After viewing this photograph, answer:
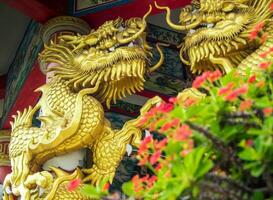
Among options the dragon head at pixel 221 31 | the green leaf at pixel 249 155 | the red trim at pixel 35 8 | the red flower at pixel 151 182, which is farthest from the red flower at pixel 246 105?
the red trim at pixel 35 8

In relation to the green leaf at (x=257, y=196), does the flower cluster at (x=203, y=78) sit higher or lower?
higher

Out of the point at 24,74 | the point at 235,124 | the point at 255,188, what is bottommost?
the point at 24,74

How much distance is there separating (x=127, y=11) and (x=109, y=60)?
21.3 inches

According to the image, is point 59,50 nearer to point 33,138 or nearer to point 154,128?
point 33,138

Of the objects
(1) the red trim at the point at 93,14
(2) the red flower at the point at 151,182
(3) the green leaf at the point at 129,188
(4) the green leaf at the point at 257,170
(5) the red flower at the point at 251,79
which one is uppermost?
(5) the red flower at the point at 251,79

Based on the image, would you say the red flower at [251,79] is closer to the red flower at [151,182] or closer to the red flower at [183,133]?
the red flower at [183,133]

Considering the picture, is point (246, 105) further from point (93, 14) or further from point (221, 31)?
point (93, 14)

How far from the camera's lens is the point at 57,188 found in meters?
3.38

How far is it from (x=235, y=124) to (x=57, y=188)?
1775 mm

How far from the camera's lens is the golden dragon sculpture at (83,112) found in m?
3.45

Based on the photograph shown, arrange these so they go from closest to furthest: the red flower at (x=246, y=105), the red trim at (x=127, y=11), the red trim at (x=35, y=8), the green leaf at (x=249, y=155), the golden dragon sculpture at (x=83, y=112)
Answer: the green leaf at (x=249, y=155)
the red flower at (x=246, y=105)
the golden dragon sculpture at (x=83, y=112)
the red trim at (x=127, y=11)
the red trim at (x=35, y=8)

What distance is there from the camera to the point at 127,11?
4023 mm

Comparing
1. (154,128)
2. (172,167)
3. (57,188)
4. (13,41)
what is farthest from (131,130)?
(13,41)

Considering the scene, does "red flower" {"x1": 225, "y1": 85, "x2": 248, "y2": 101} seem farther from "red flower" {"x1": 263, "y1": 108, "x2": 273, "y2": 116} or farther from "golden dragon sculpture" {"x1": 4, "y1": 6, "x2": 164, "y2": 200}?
"golden dragon sculpture" {"x1": 4, "y1": 6, "x2": 164, "y2": 200}
